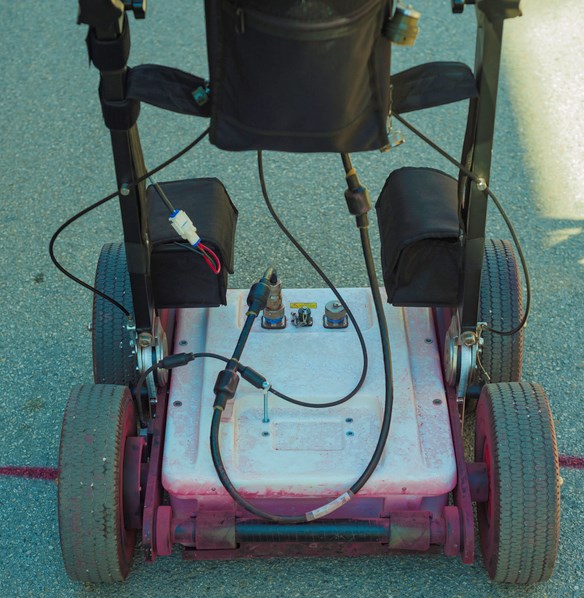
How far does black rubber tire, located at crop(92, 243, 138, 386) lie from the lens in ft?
8.73

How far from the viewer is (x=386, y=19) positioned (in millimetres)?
1957

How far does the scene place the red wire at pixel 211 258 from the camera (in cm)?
248

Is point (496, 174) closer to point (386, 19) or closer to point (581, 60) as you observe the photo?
point (581, 60)

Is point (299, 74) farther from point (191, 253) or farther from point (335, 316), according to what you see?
point (335, 316)

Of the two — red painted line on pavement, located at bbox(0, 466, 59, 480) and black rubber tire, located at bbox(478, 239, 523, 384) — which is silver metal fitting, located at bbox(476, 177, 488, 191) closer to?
black rubber tire, located at bbox(478, 239, 523, 384)

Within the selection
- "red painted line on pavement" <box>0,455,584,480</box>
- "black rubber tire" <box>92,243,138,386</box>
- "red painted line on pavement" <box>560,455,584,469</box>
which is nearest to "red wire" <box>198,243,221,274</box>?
"black rubber tire" <box>92,243,138,386</box>

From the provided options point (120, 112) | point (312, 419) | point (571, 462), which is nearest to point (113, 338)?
point (312, 419)

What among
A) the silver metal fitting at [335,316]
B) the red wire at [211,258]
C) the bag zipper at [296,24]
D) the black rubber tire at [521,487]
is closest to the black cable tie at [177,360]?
the red wire at [211,258]

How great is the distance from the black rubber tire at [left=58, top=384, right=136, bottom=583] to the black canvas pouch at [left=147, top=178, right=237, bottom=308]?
1.04ft

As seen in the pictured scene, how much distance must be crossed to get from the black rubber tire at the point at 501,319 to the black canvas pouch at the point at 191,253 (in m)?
0.65

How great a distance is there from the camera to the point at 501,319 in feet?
8.63

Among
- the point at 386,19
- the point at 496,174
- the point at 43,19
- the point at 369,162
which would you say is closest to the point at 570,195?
the point at 496,174

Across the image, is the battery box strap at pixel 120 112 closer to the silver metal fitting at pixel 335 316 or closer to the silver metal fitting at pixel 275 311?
the silver metal fitting at pixel 275 311

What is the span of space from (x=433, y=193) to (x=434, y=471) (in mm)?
686
